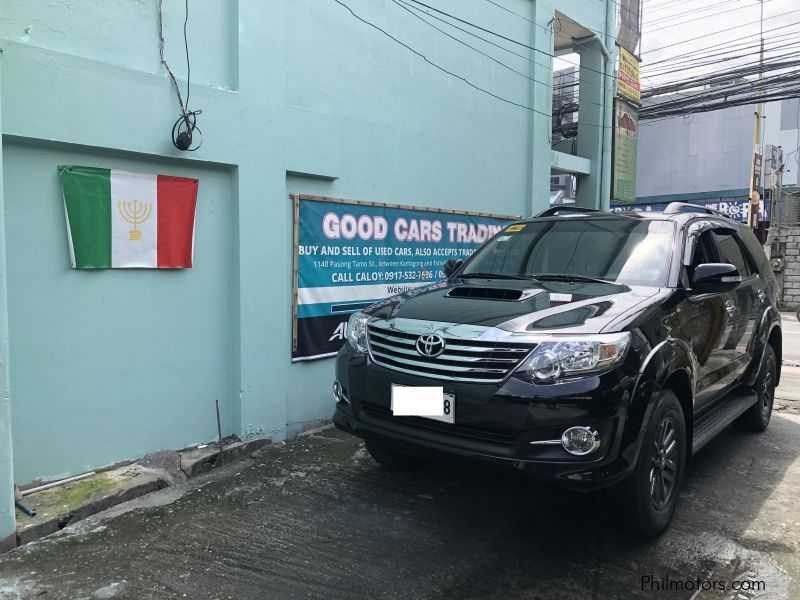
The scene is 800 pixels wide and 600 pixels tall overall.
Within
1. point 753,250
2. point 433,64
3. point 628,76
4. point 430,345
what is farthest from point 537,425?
point 628,76

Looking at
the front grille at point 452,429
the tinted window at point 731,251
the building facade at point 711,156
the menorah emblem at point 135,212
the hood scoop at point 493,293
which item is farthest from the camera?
the building facade at point 711,156

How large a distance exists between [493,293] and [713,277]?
1419 millimetres

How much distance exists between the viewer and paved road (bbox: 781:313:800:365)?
1043cm

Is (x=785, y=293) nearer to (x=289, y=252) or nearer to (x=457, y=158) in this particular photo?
(x=457, y=158)

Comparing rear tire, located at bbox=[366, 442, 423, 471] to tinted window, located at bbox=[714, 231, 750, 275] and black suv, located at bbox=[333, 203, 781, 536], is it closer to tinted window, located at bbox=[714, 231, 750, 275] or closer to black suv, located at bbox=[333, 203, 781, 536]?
black suv, located at bbox=[333, 203, 781, 536]

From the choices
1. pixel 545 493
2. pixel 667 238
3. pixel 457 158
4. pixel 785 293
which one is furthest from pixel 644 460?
pixel 785 293

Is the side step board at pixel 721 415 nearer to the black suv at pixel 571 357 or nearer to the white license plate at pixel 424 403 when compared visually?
the black suv at pixel 571 357

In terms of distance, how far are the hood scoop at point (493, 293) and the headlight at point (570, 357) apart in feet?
1.91

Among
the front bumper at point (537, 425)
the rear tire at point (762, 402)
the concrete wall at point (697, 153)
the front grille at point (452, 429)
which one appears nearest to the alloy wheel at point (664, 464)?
the front bumper at point (537, 425)

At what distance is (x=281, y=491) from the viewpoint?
4.26 m

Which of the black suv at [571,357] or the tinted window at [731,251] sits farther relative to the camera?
the tinted window at [731,251]

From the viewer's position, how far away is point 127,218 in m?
4.42

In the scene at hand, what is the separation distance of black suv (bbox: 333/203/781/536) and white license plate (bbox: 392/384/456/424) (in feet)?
0.04

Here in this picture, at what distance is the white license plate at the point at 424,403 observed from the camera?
10.3 feet
